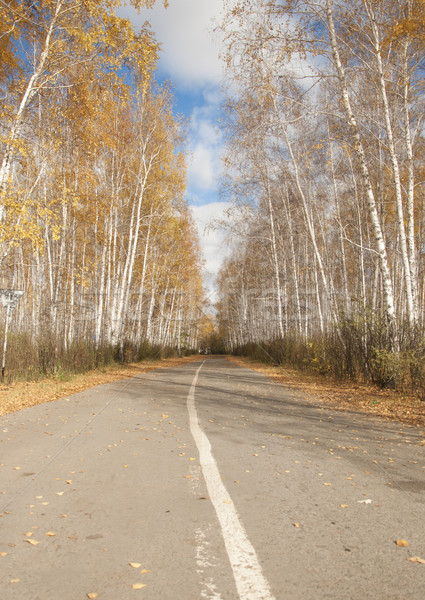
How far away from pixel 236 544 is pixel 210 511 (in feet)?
1.88

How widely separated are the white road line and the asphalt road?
0.04 ft

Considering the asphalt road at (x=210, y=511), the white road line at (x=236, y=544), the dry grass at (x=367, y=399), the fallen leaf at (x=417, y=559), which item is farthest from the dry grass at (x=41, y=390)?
the fallen leaf at (x=417, y=559)

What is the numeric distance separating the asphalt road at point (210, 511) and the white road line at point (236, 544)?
1 centimetres

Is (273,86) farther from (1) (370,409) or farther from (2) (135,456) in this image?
(2) (135,456)

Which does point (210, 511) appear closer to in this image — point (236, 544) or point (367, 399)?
point (236, 544)

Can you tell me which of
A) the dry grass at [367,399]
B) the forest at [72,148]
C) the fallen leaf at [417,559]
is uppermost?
the forest at [72,148]

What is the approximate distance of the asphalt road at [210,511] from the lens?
7.72 feet

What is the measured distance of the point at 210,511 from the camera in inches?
130

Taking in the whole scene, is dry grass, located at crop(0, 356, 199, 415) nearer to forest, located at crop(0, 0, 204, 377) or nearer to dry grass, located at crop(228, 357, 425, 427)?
forest, located at crop(0, 0, 204, 377)

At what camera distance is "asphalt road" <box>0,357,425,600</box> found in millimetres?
2352

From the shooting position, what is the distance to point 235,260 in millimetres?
40594

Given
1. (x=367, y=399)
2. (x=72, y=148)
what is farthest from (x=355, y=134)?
(x=72, y=148)

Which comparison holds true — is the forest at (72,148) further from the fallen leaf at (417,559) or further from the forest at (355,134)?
the fallen leaf at (417,559)

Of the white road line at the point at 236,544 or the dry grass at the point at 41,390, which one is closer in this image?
the white road line at the point at 236,544
